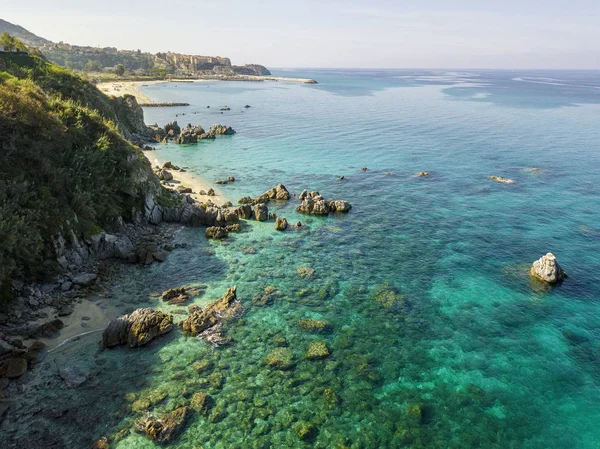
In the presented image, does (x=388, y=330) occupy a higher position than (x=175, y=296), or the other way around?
(x=175, y=296)

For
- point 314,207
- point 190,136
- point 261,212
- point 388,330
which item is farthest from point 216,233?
point 190,136

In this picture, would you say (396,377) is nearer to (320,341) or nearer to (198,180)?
(320,341)

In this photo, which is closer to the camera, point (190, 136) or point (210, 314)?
point (210, 314)

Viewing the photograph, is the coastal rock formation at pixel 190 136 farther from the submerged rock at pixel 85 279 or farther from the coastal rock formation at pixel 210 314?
the coastal rock formation at pixel 210 314

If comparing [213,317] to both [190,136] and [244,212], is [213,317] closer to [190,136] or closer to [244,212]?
[244,212]

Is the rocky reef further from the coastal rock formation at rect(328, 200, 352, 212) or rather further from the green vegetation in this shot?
the coastal rock formation at rect(328, 200, 352, 212)

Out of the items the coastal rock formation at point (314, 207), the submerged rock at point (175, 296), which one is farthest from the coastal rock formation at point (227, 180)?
the submerged rock at point (175, 296)
